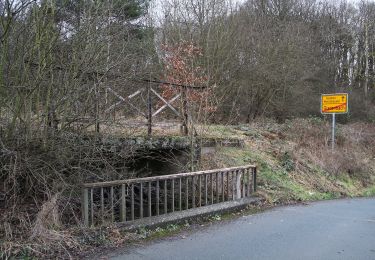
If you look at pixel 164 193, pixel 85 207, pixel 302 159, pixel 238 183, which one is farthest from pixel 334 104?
pixel 85 207

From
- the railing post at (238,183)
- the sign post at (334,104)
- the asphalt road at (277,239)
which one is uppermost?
the sign post at (334,104)

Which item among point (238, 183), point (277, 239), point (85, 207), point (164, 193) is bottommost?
point (277, 239)

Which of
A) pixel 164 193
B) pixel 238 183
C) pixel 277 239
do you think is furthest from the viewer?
pixel 238 183

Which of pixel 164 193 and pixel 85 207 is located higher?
pixel 85 207

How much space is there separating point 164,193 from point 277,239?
95.6 inches

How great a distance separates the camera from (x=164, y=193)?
8594 millimetres

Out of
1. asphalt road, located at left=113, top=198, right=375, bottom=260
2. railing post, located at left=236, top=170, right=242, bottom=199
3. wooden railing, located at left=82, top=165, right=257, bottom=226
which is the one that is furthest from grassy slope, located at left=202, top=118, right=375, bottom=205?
asphalt road, located at left=113, top=198, right=375, bottom=260

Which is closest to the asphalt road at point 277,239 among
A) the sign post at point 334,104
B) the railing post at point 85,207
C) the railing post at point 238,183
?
the railing post at point 238,183

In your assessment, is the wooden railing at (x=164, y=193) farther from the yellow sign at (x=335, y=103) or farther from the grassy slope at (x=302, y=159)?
the yellow sign at (x=335, y=103)

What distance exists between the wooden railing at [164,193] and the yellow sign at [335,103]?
759 cm

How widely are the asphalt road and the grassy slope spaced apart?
1.96m

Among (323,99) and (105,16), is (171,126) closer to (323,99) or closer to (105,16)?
(105,16)

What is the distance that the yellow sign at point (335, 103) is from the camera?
16984mm

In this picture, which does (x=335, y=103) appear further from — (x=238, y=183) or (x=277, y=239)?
(x=277, y=239)
